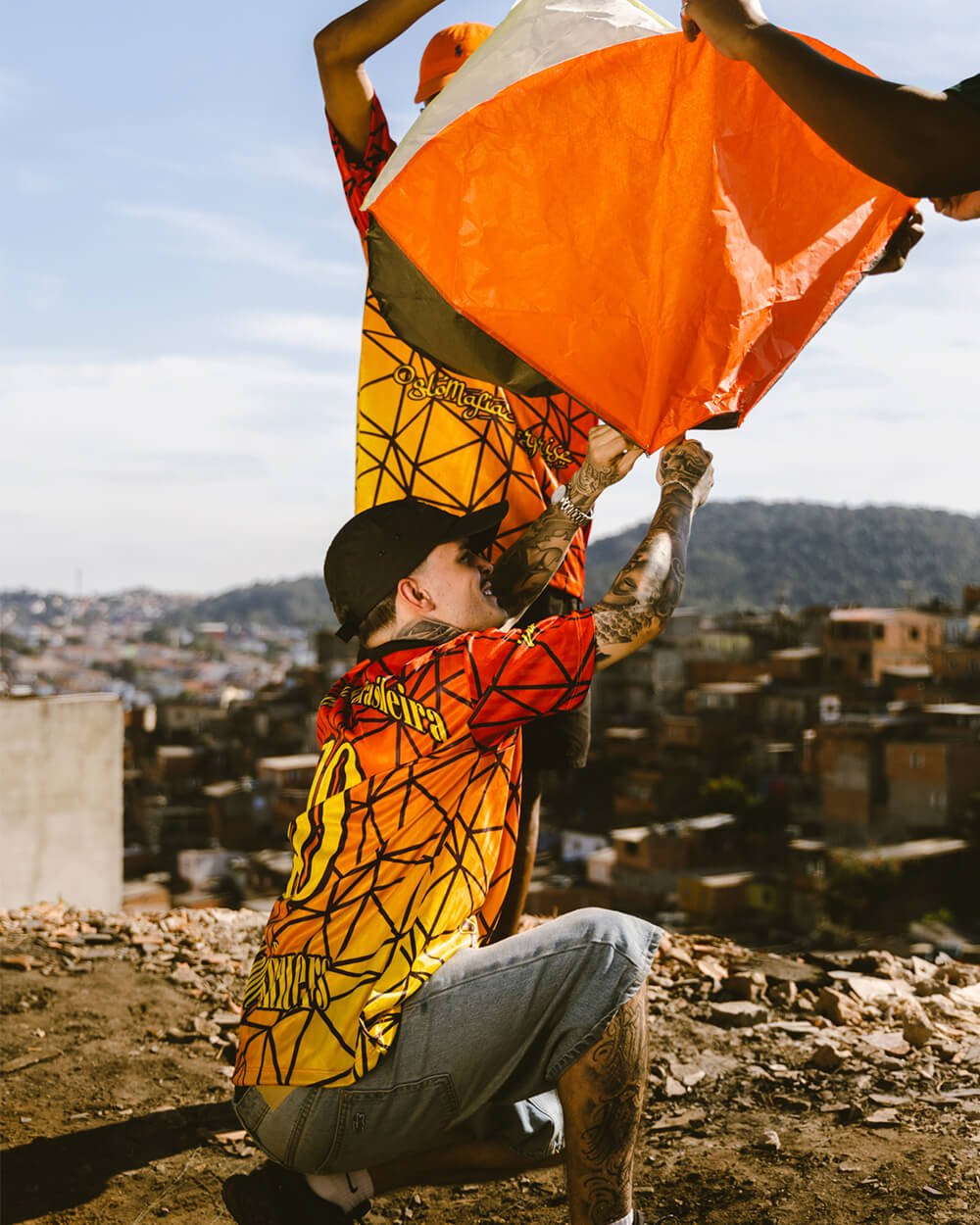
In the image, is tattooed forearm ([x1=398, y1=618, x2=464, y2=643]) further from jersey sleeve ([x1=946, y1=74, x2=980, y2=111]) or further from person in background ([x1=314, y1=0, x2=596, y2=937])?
jersey sleeve ([x1=946, y1=74, x2=980, y2=111])

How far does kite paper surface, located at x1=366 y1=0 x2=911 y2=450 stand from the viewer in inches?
87.4

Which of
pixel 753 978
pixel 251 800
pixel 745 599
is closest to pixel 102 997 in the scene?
pixel 753 978

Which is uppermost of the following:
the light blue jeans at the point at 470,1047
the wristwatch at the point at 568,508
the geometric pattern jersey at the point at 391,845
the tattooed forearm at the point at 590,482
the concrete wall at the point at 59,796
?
the tattooed forearm at the point at 590,482

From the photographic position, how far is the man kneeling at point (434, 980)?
1.78 m

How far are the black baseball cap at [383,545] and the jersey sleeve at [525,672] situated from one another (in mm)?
242

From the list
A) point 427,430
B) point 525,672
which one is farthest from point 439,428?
point 525,672

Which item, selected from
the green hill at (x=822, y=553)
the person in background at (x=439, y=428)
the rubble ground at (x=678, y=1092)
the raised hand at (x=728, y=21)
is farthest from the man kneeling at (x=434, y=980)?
the green hill at (x=822, y=553)

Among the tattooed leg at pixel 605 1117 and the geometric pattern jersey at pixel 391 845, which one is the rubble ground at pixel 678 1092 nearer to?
the tattooed leg at pixel 605 1117

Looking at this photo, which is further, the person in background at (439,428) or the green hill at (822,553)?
the green hill at (822,553)

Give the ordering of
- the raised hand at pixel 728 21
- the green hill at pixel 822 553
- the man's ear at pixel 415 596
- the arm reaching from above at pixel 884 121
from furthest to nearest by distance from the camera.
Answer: the green hill at pixel 822 553, the man's ear at pixel 415 596, the raised hand at pixel 728 21, the arm reaching from above at pixel 884 121

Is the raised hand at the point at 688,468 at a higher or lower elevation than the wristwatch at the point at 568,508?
higher

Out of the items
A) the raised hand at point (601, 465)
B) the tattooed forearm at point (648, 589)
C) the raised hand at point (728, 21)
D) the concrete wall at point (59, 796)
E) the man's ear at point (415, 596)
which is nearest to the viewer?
the raised hand at point (728, 21)

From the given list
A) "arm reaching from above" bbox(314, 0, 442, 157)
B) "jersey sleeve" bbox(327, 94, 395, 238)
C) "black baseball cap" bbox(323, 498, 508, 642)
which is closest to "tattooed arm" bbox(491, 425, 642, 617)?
"black baseball cap" bbox(323, 498, 508, 642)

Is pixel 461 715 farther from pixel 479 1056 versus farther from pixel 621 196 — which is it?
pixel 621 196
